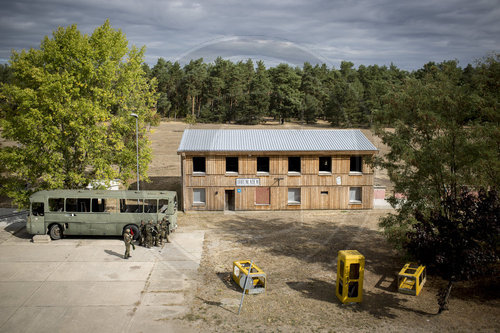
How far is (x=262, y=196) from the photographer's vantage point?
3212 centimetres

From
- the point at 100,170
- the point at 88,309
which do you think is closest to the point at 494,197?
the point at 88,309

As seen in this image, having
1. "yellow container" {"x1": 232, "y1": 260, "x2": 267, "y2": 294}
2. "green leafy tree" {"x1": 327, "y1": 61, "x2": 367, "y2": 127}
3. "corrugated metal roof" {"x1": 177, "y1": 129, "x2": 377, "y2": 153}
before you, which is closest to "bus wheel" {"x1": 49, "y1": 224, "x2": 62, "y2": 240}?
"corrugated metal roof" {"x1": 177, "y1": 129, "x2": 377, "y2": 153}

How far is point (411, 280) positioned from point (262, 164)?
16964 mm

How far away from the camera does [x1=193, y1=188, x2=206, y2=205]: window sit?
104ft

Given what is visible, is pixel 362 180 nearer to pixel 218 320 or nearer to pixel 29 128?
pixel 218 320

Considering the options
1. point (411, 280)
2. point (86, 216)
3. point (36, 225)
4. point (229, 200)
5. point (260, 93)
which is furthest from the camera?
point (260, 93)

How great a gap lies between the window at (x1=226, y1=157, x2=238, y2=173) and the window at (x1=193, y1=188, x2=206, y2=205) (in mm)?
2777

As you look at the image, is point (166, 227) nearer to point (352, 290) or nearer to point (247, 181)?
point (247, 181)

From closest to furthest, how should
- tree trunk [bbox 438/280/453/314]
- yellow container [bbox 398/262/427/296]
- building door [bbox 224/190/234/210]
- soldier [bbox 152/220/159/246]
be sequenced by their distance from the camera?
tree trunk [bbox 438/280/453/314] → yellow container [bbox 398/262/427/296] → soldier [bbox 152/220/159/246] → building door [bbox 224/190/234/210]

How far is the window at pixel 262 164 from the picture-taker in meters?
32.1

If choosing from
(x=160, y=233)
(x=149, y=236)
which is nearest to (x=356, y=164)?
(x=160, y=233)

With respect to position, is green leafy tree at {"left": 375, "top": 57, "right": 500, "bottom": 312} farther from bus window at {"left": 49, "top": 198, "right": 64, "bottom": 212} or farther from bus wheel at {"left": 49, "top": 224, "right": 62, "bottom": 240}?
bus window at {"left": 49, "top": 198, "right": 64, "bottom": 212}

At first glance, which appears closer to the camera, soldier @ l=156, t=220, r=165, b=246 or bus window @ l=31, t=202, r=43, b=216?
soldier @ l=156, t=220, r=165, b=246

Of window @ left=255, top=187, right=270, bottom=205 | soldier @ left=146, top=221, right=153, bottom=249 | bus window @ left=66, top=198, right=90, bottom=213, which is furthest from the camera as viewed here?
window @ left=255, top=187, right=270, bottom=205
